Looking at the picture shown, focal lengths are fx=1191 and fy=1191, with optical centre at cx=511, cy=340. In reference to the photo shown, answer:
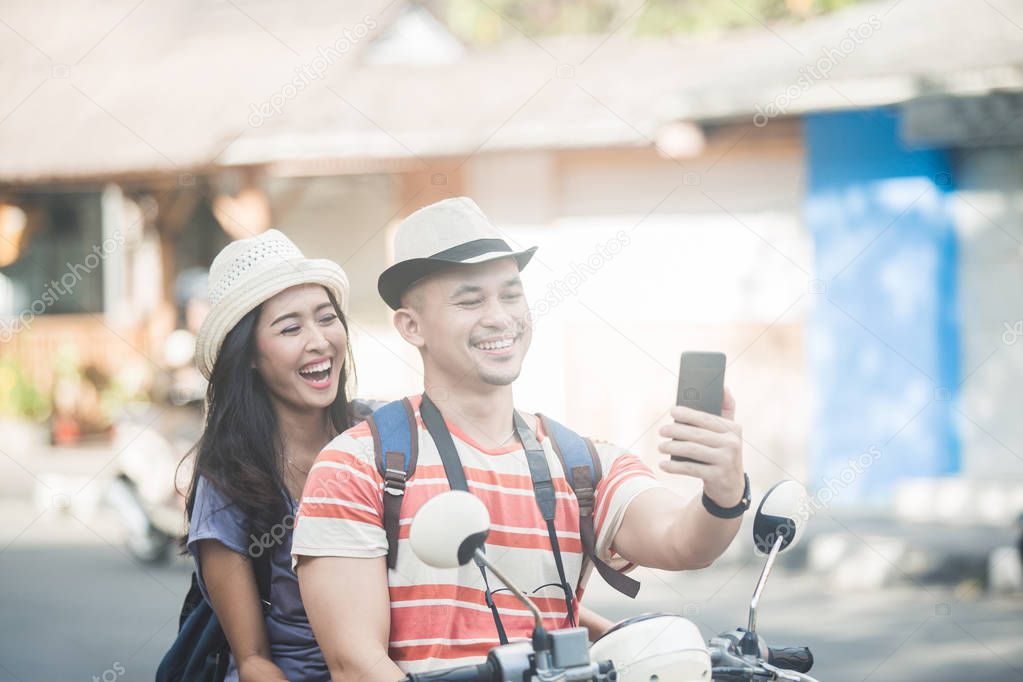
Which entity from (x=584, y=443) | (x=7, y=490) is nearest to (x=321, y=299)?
(x=584, y=443)

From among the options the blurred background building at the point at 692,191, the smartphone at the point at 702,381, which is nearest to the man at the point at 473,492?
the smartphone at the point at 702,381

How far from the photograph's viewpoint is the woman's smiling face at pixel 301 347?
3322mm

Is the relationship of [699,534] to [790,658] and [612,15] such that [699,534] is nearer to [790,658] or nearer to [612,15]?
[790,658]

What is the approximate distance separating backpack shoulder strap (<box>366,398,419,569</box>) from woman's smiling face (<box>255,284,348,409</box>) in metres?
0.65

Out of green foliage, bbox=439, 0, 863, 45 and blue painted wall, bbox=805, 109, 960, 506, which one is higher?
green foliage, bbox=439, 0, 863, 45

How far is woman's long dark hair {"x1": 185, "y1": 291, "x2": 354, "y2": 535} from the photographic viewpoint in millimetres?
3146

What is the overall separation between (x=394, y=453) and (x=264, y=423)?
0.87m

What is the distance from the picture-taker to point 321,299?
3.40 metres

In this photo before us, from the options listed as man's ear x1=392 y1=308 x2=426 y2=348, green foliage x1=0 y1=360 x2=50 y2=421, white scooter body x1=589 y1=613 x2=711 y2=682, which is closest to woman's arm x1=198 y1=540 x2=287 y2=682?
man's ear x1=392 y1=308 x2=426 y2=348

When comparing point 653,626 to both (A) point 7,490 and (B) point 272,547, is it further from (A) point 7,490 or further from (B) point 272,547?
(A) point 7,490

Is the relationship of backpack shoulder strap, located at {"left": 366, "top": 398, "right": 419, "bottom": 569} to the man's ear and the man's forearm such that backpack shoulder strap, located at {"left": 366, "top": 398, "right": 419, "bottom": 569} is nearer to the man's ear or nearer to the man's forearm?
the man's ear

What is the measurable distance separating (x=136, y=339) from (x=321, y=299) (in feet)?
46.0

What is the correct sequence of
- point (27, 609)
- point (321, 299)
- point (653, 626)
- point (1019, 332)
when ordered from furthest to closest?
1. point (1019, 332)
2. point (27, 609)
3. point (321, 299)
4. point (653, 626)

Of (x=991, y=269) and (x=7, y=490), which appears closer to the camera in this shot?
(x=991, y=269)
